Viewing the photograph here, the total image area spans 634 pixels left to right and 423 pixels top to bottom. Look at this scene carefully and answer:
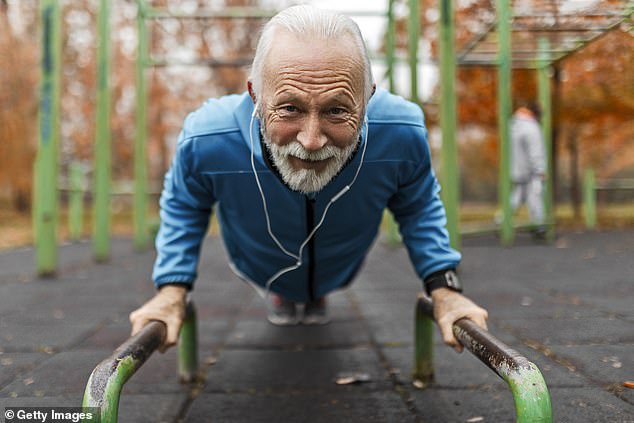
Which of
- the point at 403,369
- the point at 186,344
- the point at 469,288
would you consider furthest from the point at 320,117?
the point at 469,288

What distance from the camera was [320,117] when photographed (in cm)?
134

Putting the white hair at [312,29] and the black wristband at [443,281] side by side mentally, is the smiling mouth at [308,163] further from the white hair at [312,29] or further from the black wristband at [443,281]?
the black wristband at [443,281]

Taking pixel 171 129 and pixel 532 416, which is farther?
pixel 171 129

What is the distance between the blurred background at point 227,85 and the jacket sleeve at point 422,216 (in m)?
0.67

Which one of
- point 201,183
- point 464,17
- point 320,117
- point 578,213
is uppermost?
point 464,17

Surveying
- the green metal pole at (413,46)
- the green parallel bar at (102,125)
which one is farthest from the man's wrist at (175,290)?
the green parallel bar at (102,125)

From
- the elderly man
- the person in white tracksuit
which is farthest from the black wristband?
the person in white tracksuit

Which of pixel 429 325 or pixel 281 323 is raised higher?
pixel 429 325

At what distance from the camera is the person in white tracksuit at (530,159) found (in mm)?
6629

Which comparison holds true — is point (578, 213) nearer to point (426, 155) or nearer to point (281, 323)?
point (281, 323)

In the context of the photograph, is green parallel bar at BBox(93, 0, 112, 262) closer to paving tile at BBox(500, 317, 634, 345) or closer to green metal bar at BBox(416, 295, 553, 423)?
paving tile at BBox(500, 317, 634, 345)

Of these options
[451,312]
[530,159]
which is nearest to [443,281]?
[451,312]

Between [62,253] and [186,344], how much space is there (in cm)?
506

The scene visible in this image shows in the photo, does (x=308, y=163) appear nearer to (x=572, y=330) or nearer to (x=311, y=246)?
(x=311, y=246)
